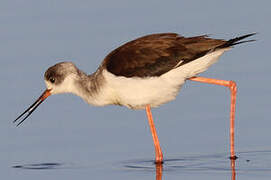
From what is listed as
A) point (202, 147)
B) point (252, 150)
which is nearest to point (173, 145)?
point (202, 147)

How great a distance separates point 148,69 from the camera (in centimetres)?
1088

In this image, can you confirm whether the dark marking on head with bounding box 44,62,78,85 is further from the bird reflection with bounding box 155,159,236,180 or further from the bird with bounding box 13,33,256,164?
the bird reflection with bounding box 155,159,236,180

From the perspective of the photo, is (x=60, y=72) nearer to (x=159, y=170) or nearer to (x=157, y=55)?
(x=157, y=55)

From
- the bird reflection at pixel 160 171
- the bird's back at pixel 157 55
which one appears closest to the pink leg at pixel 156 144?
the bird reflection at pixel 160 171

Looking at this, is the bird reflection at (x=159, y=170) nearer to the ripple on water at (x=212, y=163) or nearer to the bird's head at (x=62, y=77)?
the ripple on water at (x=212, y=163)

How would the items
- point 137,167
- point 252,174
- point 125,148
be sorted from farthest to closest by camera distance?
point 125,148
point 137,167
point 252,174

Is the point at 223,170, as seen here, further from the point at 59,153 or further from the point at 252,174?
the point at 59,153

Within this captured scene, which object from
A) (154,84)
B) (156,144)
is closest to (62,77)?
(154,84)

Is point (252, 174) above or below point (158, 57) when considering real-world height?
below

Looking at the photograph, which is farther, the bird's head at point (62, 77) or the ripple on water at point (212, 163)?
the bird's head at point (62, 77)

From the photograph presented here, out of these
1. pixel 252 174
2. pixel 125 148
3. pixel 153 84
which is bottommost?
pixel 252 174

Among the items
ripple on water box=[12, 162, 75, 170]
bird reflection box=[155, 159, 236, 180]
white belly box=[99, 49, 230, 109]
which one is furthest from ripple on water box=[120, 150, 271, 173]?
white belly box=[99, 49, 230, 109]

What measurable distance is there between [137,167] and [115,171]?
345 millimetres

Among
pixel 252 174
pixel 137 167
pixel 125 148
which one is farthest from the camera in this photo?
pixel 125 148
